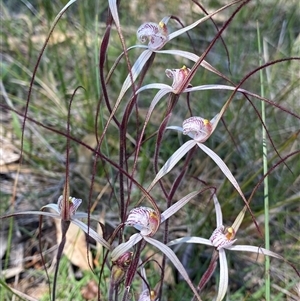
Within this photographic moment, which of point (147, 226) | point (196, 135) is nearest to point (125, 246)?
point (147, 226)

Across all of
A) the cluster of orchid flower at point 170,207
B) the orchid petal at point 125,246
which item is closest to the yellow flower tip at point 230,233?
the cluster of orchid flower at point 170,207

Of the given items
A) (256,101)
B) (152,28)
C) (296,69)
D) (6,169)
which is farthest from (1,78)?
(152,28)

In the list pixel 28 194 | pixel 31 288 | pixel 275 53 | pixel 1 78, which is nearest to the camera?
pixel 31 288

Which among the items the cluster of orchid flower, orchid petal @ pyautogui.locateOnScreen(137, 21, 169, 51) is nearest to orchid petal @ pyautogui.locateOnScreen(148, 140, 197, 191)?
the cluster of orchid flower

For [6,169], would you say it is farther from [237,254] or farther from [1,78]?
[237,254]

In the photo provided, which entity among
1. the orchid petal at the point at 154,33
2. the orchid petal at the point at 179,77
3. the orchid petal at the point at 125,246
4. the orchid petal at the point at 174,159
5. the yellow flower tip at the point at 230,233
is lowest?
the orchid petal at the point at 125,246

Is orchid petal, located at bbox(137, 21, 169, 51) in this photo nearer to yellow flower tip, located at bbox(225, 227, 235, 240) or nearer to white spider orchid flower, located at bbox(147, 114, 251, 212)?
white spider orchid flower, located at bbox(147, 114, 251, 212)

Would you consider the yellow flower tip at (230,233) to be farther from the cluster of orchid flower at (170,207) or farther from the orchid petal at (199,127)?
the orchid petal at (199,127)

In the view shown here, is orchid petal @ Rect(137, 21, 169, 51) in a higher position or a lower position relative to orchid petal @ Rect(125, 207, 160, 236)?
higher

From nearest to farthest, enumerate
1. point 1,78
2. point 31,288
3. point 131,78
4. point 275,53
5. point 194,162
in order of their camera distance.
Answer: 1. point 131,78
2. point 31,288
3. point 194,162
4. point 1,78
5. point 275,53
